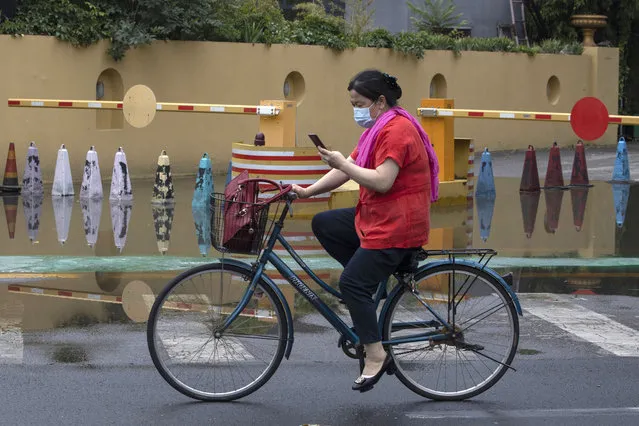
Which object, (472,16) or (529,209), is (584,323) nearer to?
(529,209)

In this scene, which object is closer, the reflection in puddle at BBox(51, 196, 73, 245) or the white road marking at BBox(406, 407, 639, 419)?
the white road marking at BBox(406, 407, 639, 419)


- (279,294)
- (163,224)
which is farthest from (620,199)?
(279,294)

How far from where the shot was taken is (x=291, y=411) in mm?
5883

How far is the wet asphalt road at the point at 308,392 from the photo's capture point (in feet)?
19.0

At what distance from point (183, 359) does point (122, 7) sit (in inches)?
489

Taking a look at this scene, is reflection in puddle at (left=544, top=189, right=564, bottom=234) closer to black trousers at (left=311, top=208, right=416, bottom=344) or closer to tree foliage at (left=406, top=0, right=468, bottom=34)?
black trousers at (left=311, top=208, right=416, bottom=344)

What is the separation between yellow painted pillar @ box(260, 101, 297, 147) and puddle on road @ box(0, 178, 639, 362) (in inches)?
54.3

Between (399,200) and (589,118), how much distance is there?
795cm

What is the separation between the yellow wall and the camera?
16594mm

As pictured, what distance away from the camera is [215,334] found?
20.1 feet

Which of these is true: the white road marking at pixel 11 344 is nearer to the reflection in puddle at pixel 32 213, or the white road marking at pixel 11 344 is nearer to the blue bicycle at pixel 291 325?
the blue bicycle at pixel 291 325

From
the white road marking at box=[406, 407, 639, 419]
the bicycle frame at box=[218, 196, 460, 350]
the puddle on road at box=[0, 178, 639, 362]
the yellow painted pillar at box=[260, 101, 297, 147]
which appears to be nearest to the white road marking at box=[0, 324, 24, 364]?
the puddle on road at box=[0, 178, 639, 362]

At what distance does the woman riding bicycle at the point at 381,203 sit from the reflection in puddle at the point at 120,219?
527cm

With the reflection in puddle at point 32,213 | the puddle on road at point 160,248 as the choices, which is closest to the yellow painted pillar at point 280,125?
the puddle on road at point 160,248
